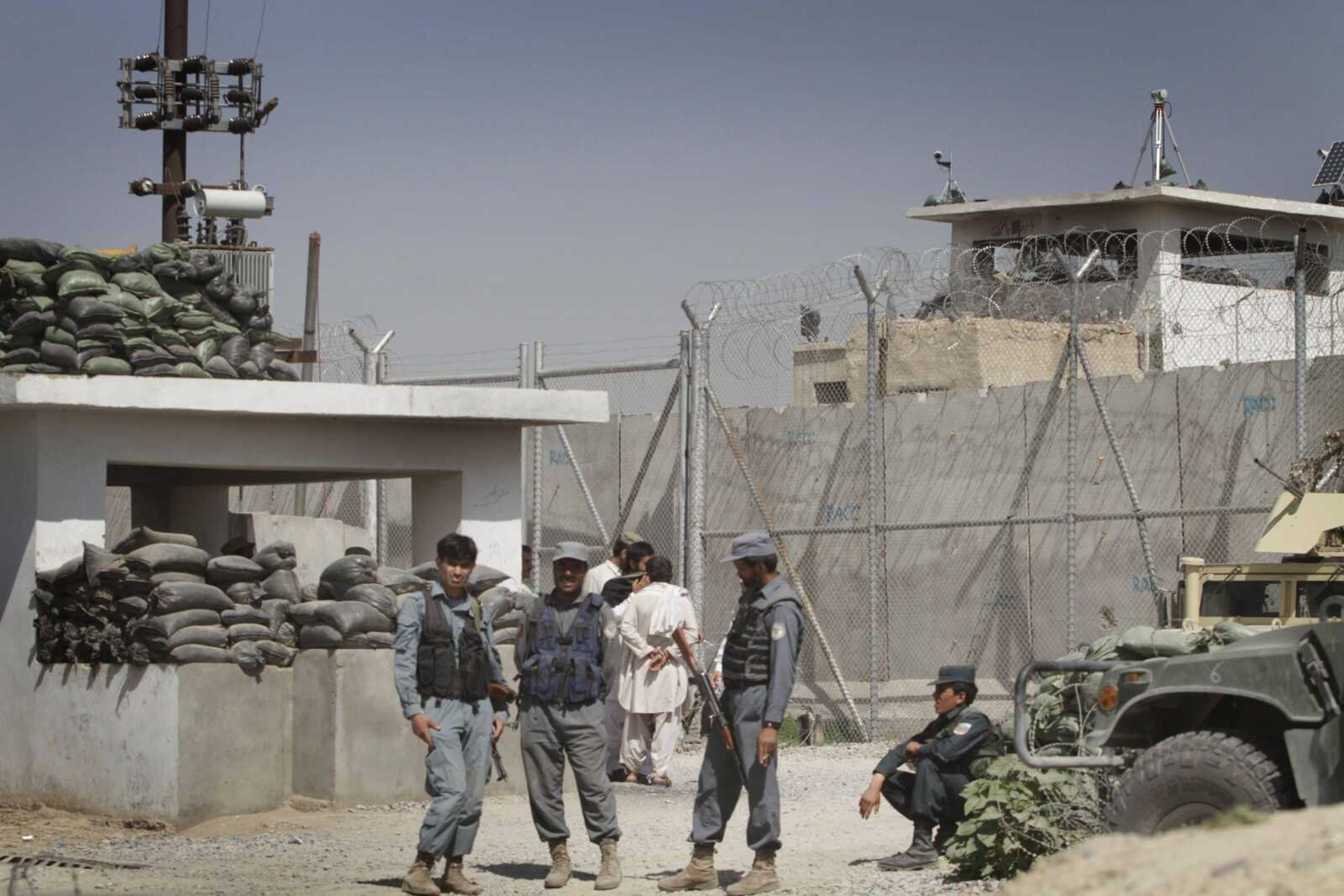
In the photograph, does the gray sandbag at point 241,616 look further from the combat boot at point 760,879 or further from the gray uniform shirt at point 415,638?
the combat boot at point 760,879

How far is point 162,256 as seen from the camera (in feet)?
37.7

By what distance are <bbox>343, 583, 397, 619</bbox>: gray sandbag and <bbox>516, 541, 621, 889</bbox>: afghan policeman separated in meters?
2.56

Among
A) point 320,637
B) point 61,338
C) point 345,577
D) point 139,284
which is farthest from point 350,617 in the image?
point 139,284

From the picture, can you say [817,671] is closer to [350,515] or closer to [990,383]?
[990,383]

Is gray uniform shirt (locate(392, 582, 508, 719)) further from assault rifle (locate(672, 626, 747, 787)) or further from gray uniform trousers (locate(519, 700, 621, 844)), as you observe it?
assault rifle (locate(672, 626, 747, 787))

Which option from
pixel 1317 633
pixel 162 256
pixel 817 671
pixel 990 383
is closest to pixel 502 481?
pixel 162 256

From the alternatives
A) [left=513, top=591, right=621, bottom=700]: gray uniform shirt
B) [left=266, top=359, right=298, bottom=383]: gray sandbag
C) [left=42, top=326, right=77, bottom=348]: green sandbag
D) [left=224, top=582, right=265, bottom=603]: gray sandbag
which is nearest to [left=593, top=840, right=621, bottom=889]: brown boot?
[left=513, top=591, right=621, bottom=700]: gray uniform shirt

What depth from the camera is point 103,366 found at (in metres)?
10.6

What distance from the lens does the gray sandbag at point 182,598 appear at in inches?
396

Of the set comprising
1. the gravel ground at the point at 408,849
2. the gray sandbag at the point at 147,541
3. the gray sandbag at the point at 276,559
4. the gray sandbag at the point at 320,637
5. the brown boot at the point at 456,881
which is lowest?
the gravel ground at the point at 408,849

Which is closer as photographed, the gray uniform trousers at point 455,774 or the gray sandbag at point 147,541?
the gray uniform trousers at point 455,774

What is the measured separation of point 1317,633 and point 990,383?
12.1 metres

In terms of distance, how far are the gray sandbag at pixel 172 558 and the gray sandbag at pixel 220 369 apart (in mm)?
1126

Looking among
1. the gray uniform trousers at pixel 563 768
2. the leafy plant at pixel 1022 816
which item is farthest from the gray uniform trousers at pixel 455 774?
the leafy plant at pixel 1022 816
